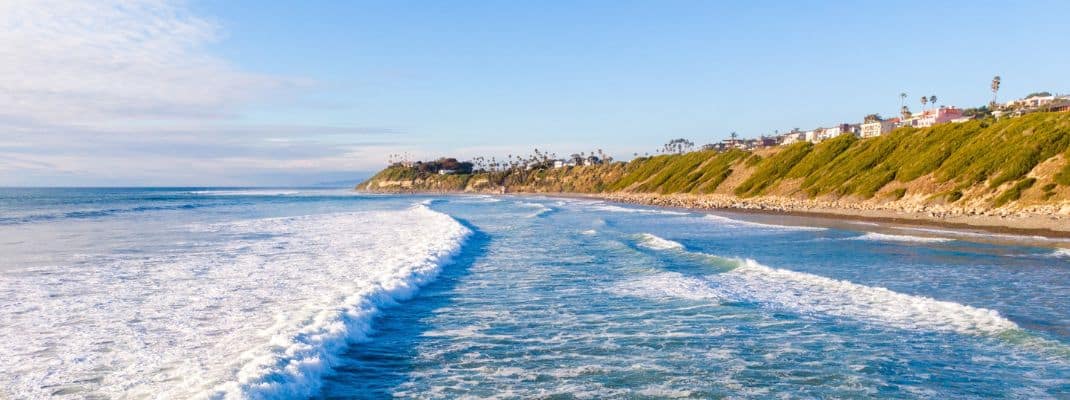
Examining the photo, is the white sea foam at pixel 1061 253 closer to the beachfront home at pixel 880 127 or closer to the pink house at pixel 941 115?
the pink house at pixel 941 115

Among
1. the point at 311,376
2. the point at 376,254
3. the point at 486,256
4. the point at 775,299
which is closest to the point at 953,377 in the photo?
the point at 775,299

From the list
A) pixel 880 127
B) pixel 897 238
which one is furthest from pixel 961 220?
pixel 880 127

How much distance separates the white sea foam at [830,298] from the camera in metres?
11.9

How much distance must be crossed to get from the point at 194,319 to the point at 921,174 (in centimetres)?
5867

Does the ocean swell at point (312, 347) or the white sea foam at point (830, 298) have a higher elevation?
the white sea foam at point (830, 298)

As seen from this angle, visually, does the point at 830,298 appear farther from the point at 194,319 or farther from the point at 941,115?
the point at 941,115

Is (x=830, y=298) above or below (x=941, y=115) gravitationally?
below

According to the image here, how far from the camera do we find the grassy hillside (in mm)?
44556

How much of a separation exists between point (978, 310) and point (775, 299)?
12.0 feet

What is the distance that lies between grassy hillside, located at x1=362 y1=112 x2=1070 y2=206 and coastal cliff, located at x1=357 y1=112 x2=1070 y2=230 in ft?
0.33

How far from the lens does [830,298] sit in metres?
14.6

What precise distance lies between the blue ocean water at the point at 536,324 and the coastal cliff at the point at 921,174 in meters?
21.2

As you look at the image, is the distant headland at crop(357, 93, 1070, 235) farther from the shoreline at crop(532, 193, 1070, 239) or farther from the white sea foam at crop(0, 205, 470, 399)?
the white sea foam at crop(0, 205, 470, 399)

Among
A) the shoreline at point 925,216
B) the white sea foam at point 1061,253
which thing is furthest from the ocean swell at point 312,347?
the shoreline at point 925,216
